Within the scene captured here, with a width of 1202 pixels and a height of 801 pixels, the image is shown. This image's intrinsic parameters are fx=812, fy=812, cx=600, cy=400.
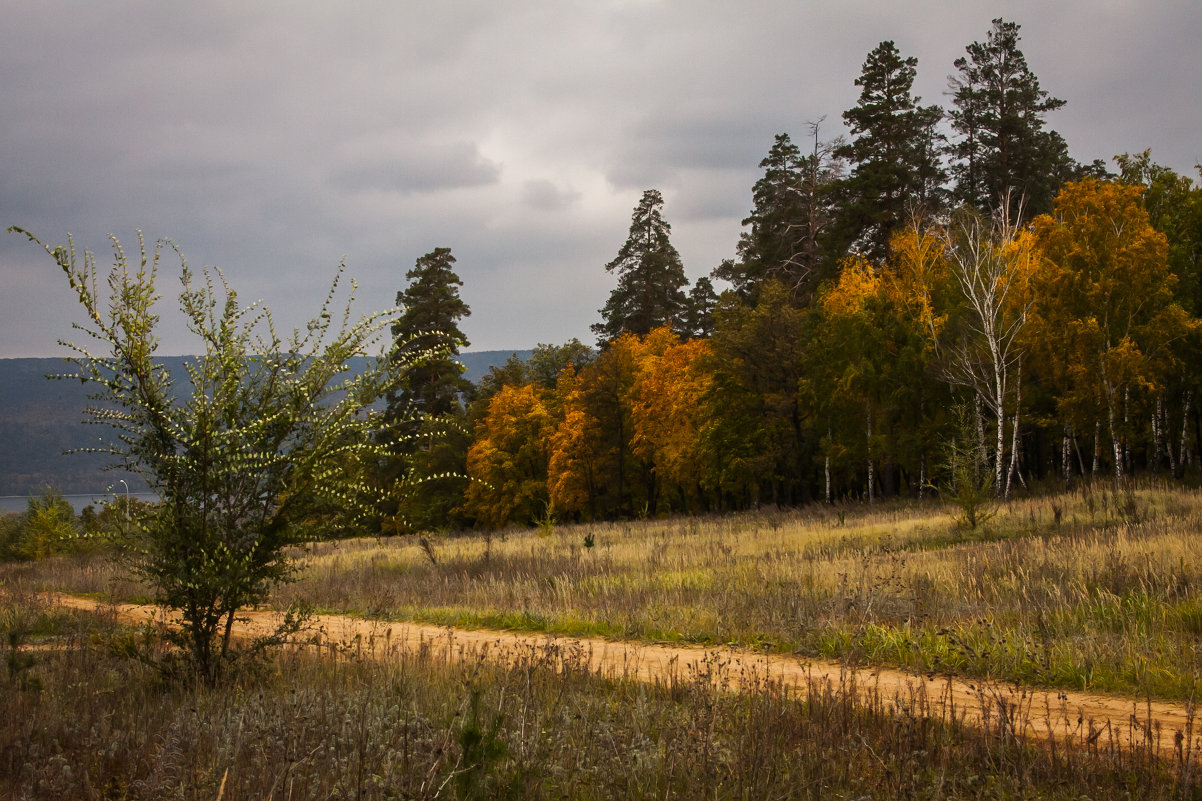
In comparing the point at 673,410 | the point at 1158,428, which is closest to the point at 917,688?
the point at 1158,428

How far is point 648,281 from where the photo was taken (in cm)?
6347

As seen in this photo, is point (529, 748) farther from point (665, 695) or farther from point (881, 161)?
point (881, 161)

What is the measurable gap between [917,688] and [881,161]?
41042mm

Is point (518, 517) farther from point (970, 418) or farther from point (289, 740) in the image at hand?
point (289, 740)

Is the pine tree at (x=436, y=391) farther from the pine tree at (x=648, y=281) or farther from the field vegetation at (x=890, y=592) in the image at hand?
the field vegetation at (x=890, y=592)

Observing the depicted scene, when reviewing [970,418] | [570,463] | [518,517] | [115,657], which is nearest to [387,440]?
[115,657]

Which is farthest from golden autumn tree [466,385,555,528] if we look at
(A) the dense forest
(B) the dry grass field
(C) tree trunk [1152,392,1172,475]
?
(B) the dry grass field

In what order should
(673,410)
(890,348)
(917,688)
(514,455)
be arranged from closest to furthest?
(917,688)
(890,348)
(673,410)
(514,455)

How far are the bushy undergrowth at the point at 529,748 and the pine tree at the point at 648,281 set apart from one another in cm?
5633

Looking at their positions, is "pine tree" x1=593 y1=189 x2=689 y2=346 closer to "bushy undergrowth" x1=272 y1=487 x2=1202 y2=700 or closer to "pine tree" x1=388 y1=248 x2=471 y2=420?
"pine tree" x1=388 y1=248 x2=471 y2=420

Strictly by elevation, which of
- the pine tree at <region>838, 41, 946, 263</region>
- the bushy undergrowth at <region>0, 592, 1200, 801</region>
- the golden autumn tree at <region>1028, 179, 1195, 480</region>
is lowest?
the bushy undergrowth at <region>0, 592, 1200, 801</region>

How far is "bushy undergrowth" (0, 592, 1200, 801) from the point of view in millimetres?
4641

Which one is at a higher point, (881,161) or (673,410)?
(881,161)

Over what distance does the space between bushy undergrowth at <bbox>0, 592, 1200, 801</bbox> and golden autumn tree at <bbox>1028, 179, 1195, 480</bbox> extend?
27.4 m
